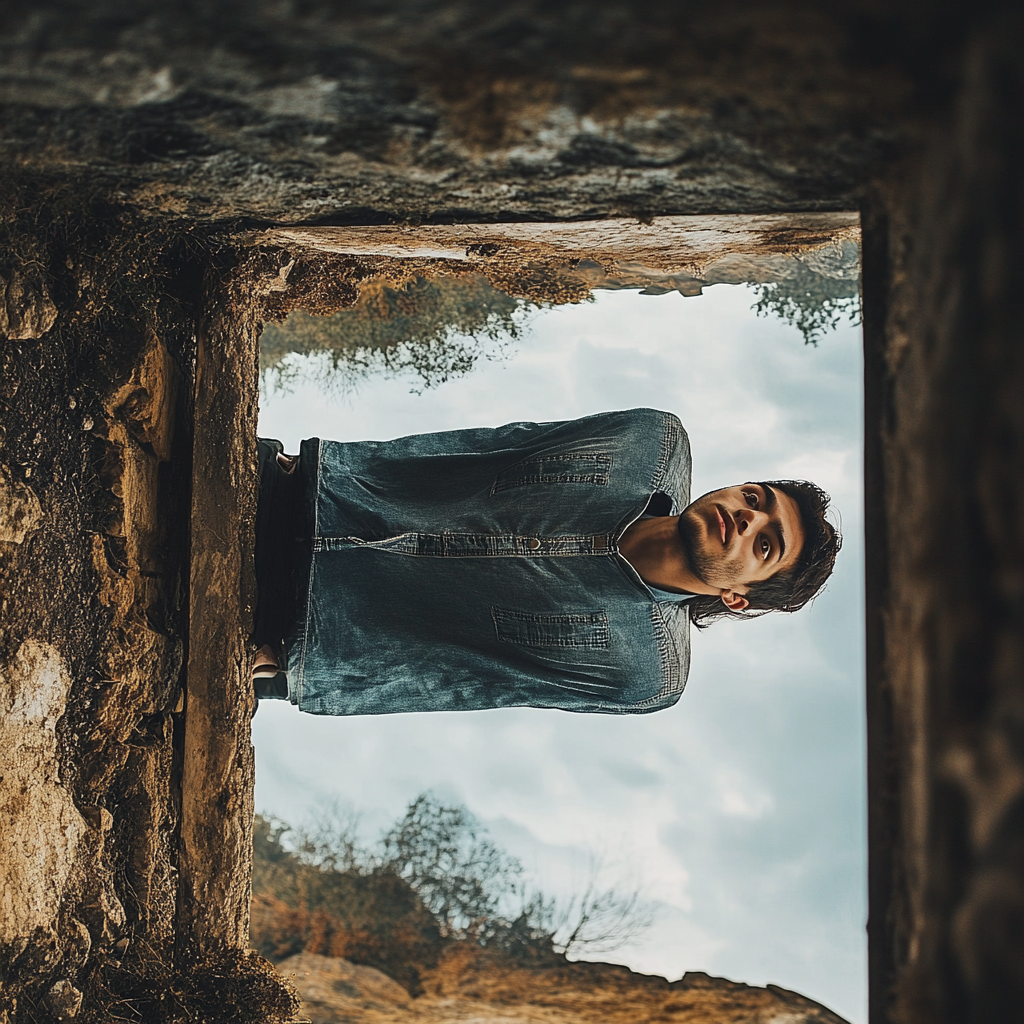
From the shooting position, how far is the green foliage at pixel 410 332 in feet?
15.7

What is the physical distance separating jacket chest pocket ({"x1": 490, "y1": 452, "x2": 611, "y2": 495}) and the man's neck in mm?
166

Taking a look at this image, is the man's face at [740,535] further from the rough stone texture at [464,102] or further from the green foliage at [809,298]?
the green foliage at [809,298]

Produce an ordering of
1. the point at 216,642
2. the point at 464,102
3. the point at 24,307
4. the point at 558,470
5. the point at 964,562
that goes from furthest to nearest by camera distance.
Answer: the point at 558,470 < the point at 216,642 < the point at 24,307 < the point at 464,102 < the point at 964,562

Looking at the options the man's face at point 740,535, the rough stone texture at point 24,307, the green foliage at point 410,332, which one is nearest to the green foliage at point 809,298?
the green foliage at point 410,332

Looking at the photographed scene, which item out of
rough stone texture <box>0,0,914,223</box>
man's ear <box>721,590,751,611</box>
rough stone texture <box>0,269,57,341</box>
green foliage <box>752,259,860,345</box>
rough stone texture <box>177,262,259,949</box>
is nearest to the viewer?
rough stone texture <box>0,0,914,223</box>

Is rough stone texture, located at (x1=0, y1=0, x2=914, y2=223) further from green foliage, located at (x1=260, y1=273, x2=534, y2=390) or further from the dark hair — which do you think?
green foliage, located at (x1=260, y1=273, x2=534, y2=390)

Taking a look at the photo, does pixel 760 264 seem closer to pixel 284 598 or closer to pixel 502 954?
pixel 284 598

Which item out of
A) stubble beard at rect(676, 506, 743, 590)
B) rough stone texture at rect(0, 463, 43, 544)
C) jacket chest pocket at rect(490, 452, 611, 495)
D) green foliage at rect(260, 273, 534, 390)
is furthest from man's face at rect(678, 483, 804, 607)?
green foliage at rect(260, 273, 534, 390)

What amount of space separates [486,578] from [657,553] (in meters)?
0.46

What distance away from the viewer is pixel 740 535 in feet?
7.28

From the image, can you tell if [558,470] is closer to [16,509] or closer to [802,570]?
[802,570]

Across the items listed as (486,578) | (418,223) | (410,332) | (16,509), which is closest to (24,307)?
(16,509)

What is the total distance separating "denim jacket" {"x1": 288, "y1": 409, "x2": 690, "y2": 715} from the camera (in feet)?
6.98

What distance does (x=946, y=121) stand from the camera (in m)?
0.98
